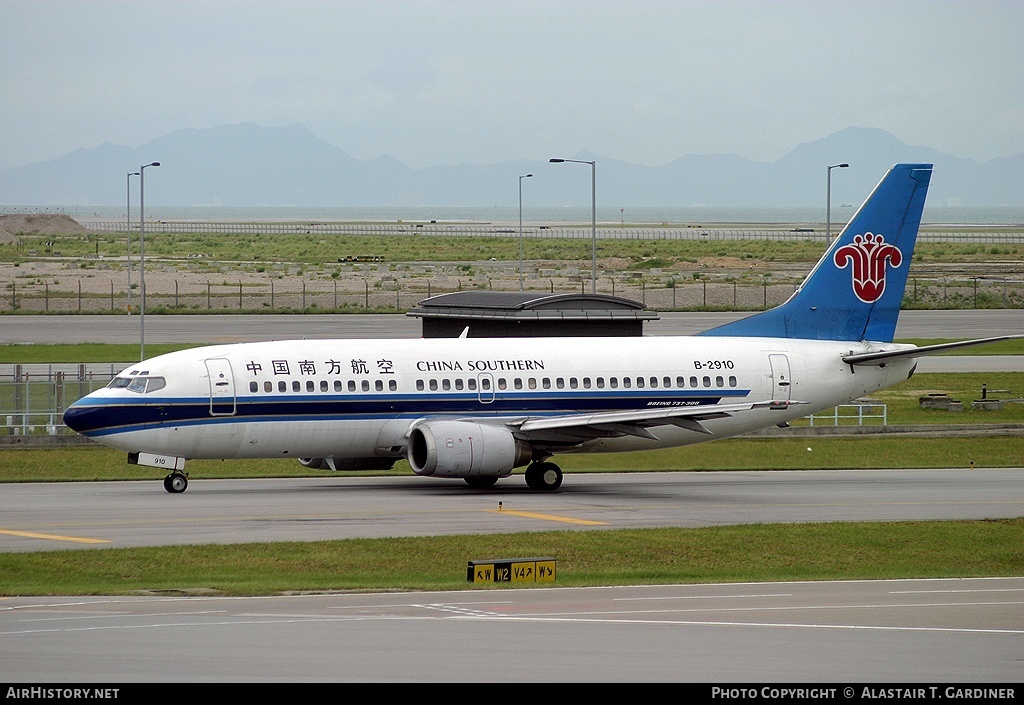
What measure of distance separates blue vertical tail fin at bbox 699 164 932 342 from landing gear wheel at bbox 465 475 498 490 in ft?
31.3

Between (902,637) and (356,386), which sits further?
(356,386)

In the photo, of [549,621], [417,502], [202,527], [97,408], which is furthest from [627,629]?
[97,408]

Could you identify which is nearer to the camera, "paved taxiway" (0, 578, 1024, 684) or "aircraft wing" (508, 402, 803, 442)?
"paved taxiway" (0, 578, 1024, 684)

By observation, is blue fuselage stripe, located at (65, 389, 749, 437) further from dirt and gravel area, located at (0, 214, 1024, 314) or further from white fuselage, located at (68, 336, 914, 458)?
dirt and gravel area, located at (0, 214, 1024, 314)

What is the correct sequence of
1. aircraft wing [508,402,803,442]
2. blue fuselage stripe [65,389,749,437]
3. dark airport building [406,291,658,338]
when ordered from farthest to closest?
dark airport building [406,291,658,338] < aircraft wing [508,402,803,442] < blue fuselage stripe [65,389,749,437]

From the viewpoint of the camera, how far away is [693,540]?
3469cm

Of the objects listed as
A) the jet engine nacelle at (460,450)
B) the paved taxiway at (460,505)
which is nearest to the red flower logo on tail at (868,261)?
the paved taxiway at (460,505)

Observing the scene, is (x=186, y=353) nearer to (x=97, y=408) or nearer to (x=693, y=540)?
(x=97, y=408)

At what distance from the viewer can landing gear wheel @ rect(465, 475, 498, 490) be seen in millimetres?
44000

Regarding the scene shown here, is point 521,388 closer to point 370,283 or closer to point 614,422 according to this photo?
point 614,422

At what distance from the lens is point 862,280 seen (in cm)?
4938

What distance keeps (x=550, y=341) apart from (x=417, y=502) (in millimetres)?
7863

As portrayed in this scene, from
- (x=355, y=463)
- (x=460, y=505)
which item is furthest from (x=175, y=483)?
(x=460, y=505)

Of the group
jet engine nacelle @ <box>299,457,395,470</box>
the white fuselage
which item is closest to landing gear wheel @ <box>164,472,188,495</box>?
the white fuselage
